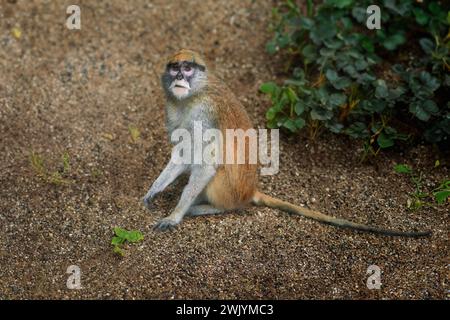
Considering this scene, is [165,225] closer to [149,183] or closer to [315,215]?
[149,183]

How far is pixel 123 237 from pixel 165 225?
0.28 m

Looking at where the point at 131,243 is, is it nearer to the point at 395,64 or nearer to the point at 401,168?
the point at 401,168

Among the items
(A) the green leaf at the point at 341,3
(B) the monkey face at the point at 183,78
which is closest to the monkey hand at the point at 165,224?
(B) the monkey face at the point at 183,78

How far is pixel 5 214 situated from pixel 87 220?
1.70 feet

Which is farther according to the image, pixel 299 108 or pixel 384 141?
pixel 299 108

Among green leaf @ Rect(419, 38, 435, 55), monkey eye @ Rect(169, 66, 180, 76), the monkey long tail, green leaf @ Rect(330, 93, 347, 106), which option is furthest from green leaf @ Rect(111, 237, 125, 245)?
A: green leaf @ Rect(419, 38, 435, 55)

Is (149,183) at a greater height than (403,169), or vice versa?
(403,169)

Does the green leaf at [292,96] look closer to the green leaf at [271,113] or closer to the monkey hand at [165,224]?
the green leaf at [271,113]

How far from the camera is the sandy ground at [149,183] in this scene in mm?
3791

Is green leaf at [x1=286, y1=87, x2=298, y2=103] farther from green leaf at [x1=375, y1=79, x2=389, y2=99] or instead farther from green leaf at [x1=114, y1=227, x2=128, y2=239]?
green leaf at [x1=114, y1=227, x2=128, y2=239]

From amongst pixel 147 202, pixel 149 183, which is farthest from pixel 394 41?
pixel 147 202

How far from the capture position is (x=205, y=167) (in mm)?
4152

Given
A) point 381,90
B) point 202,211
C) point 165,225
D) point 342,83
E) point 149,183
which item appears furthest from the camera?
point 342,83

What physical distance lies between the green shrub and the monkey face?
0.89m
